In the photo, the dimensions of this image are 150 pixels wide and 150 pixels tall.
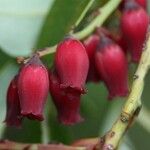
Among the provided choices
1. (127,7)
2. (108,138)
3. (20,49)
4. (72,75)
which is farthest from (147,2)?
(108,138)

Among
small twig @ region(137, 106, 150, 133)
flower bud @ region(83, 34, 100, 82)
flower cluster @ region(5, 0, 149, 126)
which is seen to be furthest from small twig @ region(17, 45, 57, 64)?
small twig @ region(137, 106, 150, 133)

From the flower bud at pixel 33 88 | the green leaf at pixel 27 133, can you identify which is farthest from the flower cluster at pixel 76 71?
the green leaf at pixel 27 133

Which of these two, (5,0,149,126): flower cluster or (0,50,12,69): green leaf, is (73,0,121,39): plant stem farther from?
(0,50,12,69): green leaf

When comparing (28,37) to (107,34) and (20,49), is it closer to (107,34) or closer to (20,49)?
(20,49)

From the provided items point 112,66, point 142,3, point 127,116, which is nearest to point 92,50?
point 112,66

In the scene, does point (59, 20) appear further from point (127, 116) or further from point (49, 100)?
point (127, 116)

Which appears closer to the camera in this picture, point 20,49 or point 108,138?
point 108,138
